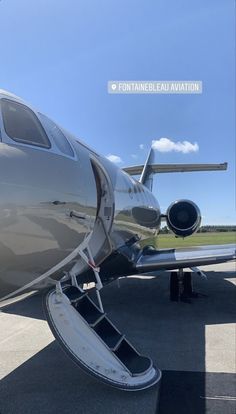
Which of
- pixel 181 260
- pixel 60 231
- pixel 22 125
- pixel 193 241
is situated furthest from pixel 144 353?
pixel 193 241

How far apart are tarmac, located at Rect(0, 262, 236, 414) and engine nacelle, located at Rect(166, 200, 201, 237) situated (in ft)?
10.7

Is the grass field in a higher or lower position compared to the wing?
lower

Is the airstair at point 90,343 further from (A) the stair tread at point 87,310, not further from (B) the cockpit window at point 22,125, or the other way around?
(B) the cockpit window at point 22,125

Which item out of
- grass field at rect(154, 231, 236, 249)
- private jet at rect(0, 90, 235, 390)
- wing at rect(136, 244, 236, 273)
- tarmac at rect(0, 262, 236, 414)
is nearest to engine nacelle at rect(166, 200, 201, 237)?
tarmac at rect(0, 262, 236, 414)

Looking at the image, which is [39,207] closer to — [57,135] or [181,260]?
[57,135]

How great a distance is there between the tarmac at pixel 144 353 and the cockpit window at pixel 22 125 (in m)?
1.71

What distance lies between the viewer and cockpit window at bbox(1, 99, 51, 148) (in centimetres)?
375

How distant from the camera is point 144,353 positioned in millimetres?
6711

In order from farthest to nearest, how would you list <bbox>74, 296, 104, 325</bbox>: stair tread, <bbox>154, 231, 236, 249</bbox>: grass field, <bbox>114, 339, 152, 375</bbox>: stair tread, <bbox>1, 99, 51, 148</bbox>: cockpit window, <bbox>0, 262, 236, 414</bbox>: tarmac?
1. <bbox>154, 231, 236, 249</bbox>: grass field
2. <bbox>74, 296, 104, 325</bbox>: stair tread
3. <bbox>114, 339, 152, 375</bbox>: stair tread
4. <bbox>0, 262, 236, 414</bbox>: tarmac
5. <bbox>1, 99, 51, 148</bbox>: cockpit window

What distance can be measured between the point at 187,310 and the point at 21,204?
754 cm

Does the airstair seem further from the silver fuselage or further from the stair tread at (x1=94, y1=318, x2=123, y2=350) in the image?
the silver fuselage

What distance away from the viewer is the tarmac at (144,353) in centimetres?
477

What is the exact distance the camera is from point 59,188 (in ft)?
13.5

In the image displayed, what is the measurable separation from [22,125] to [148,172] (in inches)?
577
